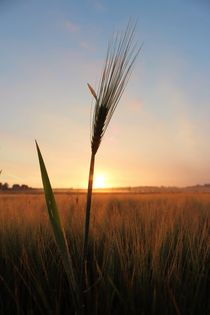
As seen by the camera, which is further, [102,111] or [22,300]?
[22,300]

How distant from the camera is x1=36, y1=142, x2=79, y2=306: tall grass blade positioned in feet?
3.19

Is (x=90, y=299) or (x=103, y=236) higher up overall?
(x=103, y=236)

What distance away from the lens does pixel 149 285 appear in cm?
134

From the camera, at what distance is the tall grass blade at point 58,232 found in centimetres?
97

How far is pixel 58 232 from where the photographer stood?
0.99m

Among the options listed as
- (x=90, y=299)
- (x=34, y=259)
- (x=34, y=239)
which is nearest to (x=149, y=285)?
(x=90, y=299)

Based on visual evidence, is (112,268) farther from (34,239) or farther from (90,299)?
(34,239)

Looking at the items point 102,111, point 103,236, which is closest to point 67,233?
point 103,236

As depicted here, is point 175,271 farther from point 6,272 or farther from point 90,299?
point 6,272

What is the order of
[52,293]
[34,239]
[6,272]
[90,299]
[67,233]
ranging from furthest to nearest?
[67,233] → [34,239] → [6,272] → [52,293] → [90,299]

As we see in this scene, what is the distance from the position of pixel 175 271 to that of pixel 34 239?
33.9 inches

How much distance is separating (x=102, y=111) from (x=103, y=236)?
1239 millimetres

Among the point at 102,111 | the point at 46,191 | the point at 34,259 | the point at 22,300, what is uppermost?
the point at 102,111

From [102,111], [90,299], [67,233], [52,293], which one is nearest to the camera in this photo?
[102,111]
